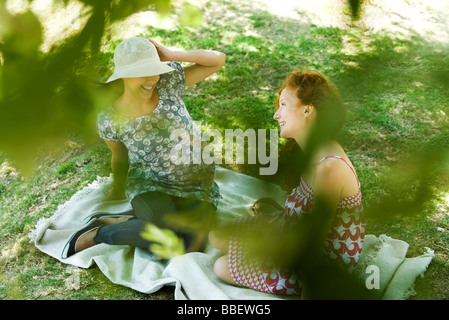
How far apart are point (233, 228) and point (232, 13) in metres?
5.52

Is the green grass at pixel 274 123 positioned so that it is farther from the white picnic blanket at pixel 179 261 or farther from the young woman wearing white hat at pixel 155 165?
the young woman wearing white hat at pixel 155 165

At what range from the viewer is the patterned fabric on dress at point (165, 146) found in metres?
2.58

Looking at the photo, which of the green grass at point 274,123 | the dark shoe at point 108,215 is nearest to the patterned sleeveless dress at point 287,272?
the green grass at point 274,123

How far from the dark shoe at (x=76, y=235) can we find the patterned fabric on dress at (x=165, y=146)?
0.91 feet

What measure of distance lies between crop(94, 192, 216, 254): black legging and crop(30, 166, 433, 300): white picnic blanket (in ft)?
0.29

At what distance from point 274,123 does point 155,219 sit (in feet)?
2.92

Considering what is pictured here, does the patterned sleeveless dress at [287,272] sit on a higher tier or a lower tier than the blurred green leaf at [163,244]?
higher

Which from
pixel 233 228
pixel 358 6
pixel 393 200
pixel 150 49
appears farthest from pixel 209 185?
pixel 358 6

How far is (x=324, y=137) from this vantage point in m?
0.49

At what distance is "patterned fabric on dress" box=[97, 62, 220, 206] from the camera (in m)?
2.58

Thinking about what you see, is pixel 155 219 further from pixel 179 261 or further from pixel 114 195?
pixel 114 195

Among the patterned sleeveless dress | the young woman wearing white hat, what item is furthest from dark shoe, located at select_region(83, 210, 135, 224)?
the patterned sleeveless dress

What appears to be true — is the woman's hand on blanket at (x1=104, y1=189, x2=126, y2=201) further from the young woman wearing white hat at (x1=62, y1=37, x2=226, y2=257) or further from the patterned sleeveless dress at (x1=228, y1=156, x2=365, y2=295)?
the patterned sleeveless dress at (x1=228, y1=156, x2=365, y2=295)

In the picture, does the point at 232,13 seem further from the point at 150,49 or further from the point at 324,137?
the point at 324,137
